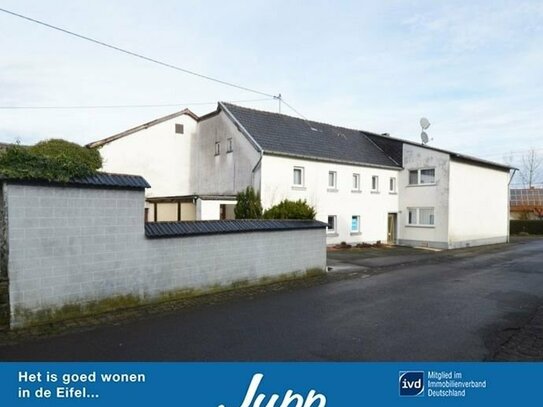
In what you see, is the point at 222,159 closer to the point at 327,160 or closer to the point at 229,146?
the point at 229,146

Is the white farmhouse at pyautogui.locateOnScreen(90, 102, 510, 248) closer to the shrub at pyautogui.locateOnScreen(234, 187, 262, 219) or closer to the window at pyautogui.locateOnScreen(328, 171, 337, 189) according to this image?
the window at pyautogui.locateOnScreen(328, 171, 337, 189)

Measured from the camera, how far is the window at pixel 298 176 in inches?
833

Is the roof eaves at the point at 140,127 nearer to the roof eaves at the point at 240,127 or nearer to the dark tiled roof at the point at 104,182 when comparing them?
the roof eaves at the point at 240,127

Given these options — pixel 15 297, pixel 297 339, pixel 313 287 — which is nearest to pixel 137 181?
pixel 15 297

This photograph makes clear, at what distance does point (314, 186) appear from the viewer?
21.9m

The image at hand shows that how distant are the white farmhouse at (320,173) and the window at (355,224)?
0.06 meters

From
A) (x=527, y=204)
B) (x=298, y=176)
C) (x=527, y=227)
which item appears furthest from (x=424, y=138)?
(x=527, y=204)

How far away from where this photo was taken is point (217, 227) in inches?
393

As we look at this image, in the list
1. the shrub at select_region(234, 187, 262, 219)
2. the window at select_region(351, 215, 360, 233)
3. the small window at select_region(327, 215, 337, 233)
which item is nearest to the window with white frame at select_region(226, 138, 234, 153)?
the shrub at select_region(234, 187, 262, 219)

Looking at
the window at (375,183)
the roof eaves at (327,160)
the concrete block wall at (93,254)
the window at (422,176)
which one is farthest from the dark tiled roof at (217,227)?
the window at (422,176)

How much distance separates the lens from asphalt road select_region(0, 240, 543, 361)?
223 inches

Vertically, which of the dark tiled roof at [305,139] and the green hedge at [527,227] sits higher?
the dark tiled roof at [305,139]

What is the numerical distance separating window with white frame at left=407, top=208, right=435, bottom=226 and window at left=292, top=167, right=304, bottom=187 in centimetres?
891
